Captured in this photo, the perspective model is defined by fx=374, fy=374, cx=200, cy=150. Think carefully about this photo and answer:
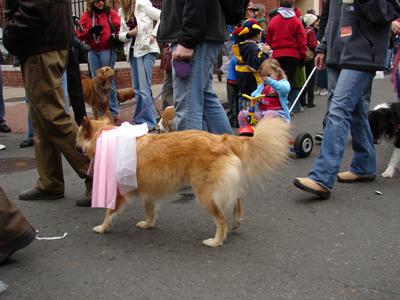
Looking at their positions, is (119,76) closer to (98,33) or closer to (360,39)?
(98,33)

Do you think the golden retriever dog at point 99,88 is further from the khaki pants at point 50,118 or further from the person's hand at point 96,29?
the khaki pants at point 50,118

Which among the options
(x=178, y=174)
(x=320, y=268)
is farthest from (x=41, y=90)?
(x=320, y=268)

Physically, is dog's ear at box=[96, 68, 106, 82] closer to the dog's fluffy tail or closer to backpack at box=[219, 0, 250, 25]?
backpack at box=[219, 0, 250, 25]

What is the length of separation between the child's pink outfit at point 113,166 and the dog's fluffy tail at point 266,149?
92cm

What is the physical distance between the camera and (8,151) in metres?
6.10

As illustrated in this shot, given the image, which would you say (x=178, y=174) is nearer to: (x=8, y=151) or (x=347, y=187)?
(x=347, y=187)

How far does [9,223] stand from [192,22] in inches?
91.3

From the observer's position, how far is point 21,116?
8.57m

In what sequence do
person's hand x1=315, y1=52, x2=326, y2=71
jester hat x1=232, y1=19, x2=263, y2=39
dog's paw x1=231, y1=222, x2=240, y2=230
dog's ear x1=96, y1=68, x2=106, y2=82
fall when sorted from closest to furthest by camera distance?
dog's paw x1=231, y1=222, x2=240, y2=230
person's hand x1=315, y1=52, x2=326, y2=71
jester hat x1=232, y1=19, x2=263, y2=39
dog's ear x1=96, y1=68, x2=106, y2=82

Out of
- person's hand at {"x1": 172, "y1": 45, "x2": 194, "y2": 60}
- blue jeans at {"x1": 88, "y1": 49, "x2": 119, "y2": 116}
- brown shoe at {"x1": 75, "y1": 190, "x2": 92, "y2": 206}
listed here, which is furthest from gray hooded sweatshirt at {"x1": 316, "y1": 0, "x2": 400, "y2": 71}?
blue jeans at {"x1": 88, "y1": 49, "x2": 119, "y2": 116}

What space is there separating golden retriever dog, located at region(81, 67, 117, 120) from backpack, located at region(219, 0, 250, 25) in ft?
13.5

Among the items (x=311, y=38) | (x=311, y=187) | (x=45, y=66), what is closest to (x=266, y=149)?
(x=311, y=187)

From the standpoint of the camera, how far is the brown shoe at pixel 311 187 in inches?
145

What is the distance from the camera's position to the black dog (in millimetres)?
4539
